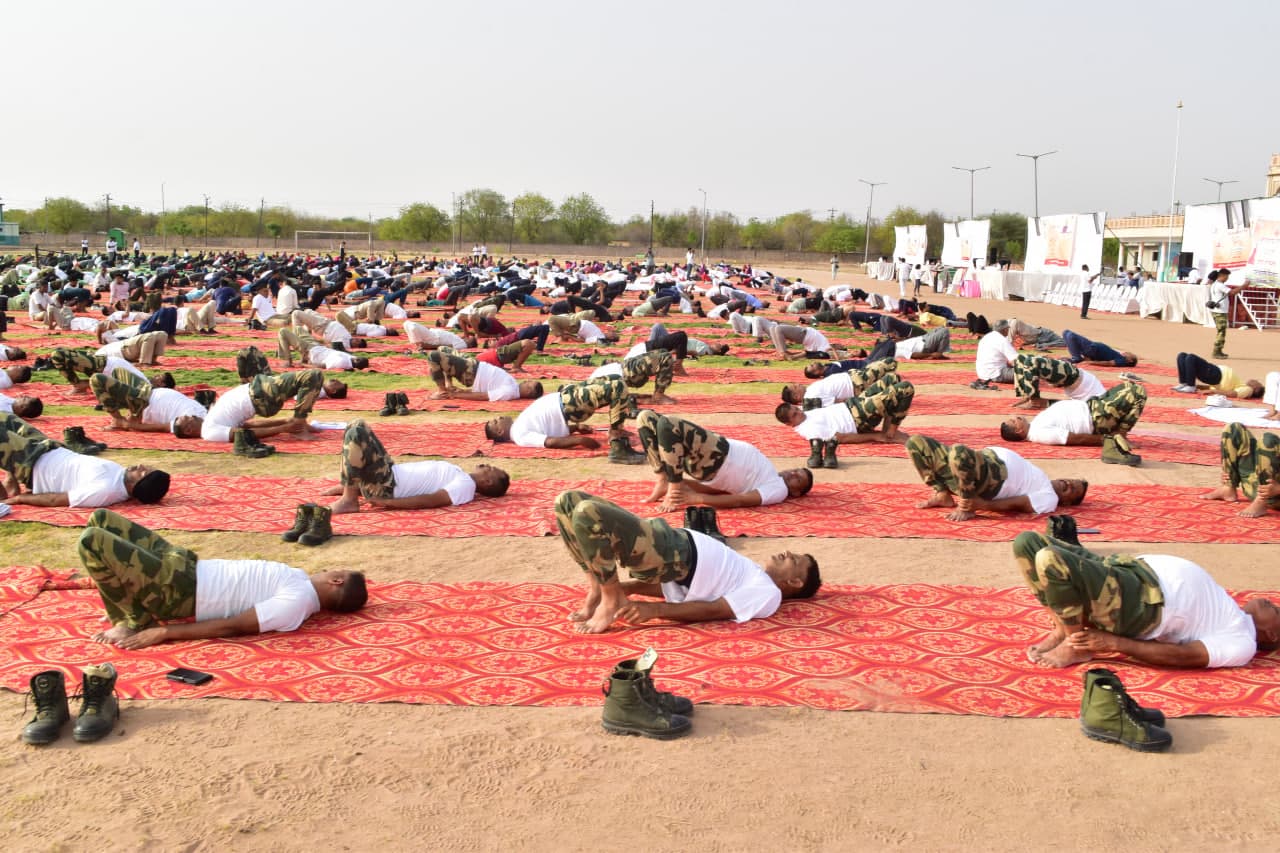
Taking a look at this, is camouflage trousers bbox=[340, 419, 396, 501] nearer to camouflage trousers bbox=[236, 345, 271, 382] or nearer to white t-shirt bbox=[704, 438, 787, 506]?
white t-shirt bbox=[704, 438, 787, 506]

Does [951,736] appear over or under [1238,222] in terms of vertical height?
under

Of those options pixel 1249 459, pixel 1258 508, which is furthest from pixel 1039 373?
pixel 1258 508

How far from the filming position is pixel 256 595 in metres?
4.31

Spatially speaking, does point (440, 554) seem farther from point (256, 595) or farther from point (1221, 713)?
point (1221, 713)

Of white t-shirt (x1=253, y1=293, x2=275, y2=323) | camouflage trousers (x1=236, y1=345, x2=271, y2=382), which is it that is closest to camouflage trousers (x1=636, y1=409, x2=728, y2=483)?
camouflage trousers (x1=236, y1=345, x2=271, y2=382)

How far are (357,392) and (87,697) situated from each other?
7.94 metres

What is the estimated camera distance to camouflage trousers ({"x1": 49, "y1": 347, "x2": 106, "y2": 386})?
1038 centimetres

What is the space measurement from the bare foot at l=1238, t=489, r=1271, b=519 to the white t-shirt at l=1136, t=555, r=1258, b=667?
8.18 ft

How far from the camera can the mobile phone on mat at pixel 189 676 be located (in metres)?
3.83

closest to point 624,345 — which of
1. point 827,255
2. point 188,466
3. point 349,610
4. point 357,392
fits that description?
point 357,392

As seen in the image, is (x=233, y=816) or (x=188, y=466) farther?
(x=188, y=466)

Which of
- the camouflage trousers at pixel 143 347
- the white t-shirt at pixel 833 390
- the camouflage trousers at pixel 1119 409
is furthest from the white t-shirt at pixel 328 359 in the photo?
the camouflage trousers at pixel 1119 409

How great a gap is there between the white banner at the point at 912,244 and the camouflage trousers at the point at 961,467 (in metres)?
33.5

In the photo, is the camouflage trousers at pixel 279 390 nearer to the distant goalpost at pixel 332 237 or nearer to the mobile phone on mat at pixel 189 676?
the mobile phone on mat at pixel 189 676
